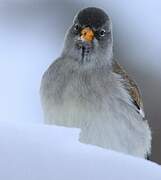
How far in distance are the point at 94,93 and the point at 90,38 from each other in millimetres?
231

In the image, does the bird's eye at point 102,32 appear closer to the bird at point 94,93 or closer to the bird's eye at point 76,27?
the bird at point 94,93

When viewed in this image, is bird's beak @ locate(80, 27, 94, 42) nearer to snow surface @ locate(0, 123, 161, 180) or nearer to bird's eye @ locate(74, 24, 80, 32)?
bird's eye @ locate(74, 24, 80, 32)

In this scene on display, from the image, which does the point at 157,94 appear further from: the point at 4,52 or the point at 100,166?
the point at 100,166

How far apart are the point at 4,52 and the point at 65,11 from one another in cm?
83

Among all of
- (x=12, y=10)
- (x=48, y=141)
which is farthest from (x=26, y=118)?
(x=48, y=141)

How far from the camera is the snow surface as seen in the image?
0.78 metres

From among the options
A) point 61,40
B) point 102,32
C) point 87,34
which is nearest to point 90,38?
point 87,34

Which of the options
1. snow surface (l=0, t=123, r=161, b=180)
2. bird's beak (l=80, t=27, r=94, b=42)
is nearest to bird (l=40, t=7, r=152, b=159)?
bird's beak (l=80, t=27, r=94, b=42)

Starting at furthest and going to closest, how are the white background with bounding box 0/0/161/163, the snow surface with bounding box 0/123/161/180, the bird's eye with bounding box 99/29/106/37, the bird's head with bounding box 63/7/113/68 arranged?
the white background with bounding box 0/0/161/163 → the bird's eye with bounding box 99/29/106/37 → the bird's head with bounding box 63/7/113/68 → the snow surface with bounding box 0/123/161/180

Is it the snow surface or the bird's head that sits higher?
the snow surface

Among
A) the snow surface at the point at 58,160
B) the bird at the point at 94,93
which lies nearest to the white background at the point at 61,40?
the bird at the point at 94,93

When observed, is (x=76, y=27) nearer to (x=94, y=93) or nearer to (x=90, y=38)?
(x=90, y=38)

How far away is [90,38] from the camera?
288 centimetres

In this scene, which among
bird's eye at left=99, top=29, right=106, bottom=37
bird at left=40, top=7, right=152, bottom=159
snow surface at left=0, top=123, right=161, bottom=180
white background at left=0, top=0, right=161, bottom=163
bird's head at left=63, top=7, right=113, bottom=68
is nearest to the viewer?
snow surface at left=0, top=123, right=161, bottom=180
